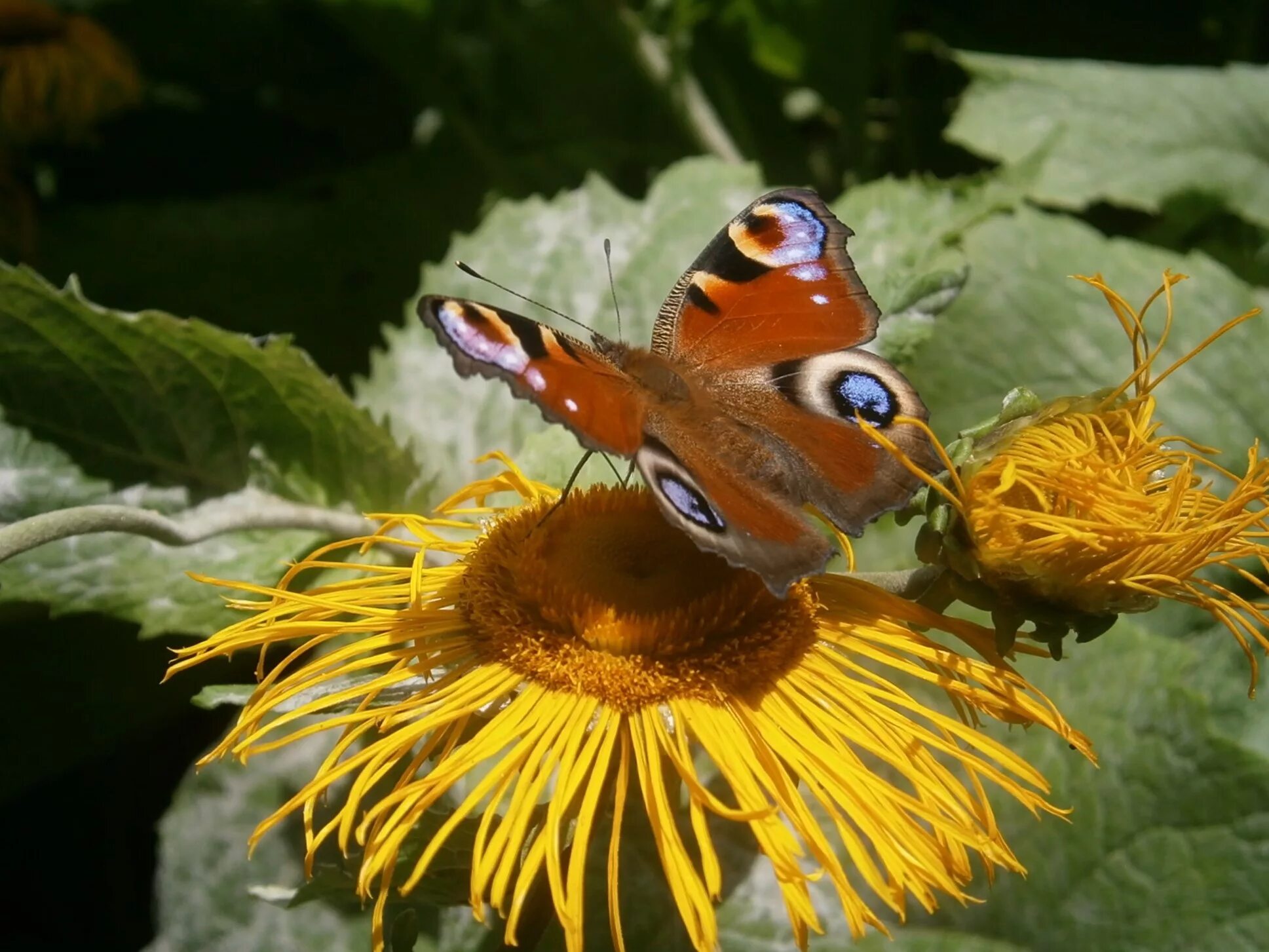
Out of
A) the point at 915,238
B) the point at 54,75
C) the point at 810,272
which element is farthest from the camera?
the point at 54,75

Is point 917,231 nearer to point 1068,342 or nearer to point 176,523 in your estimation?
point 1068,342

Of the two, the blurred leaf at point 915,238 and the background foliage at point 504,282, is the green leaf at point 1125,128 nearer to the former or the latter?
the background foliage at point 504,282

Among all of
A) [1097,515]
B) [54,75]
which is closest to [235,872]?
[1097,515]

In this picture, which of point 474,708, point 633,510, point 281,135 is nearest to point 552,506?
point 633,510

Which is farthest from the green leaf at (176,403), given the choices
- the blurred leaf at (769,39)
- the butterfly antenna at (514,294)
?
the blurred leaf at (769,39)

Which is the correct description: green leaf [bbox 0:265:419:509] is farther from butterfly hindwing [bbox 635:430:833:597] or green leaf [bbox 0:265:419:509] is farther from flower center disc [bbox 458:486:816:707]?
butterfly hindwing [bbox 635:430:833:597]

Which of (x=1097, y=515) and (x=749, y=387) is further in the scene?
(x=749, y=387)

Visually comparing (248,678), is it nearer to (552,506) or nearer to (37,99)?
(552,506)

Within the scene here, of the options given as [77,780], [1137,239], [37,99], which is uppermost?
[1137,239]
